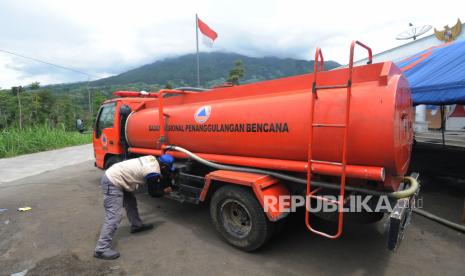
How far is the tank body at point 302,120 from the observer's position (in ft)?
9.45

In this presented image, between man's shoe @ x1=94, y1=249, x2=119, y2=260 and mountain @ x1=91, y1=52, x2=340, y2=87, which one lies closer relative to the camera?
man's shoe @ x1=94, y1=249, x2=119, y2=260

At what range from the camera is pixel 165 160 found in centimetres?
437

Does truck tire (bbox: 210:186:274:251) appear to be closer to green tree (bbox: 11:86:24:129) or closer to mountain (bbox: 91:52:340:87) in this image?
green tree (bbox: 11:86:24:129)

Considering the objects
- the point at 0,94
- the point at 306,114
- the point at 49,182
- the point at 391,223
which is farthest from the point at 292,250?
the point at 0,94

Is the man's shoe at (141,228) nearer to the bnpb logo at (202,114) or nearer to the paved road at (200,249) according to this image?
the paved road at (200,249)

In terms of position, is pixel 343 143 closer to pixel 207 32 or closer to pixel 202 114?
pixel 202 114

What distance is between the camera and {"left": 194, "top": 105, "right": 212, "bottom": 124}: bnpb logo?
4.44m

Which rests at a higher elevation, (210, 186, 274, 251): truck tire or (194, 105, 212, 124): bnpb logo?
(194, 105, 212, 124): bnpb logo

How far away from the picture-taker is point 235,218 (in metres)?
4.05

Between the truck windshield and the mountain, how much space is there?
79.7 meters

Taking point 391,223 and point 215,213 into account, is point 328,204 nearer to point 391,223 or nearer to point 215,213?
point 391,223

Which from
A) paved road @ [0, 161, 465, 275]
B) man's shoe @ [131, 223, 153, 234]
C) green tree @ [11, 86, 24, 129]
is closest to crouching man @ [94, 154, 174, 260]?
paved road @ [0, 161, 465, 275]

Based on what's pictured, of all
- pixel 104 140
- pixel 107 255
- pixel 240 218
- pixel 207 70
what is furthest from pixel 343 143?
pixel 207 70

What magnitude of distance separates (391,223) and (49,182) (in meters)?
9.06
